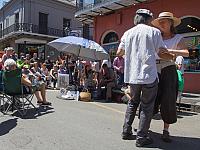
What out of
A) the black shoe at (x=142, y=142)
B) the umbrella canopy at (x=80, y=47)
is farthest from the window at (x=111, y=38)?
the black shoe at (x=142, y=142)

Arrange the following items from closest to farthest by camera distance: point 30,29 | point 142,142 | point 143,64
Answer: point 143,64
point 142,142
point 30,29

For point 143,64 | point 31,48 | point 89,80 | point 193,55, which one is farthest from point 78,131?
A: point 31,48

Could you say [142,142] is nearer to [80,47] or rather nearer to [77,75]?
[80,47]

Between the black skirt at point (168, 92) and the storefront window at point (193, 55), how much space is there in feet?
27.8

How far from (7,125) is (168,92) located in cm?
340

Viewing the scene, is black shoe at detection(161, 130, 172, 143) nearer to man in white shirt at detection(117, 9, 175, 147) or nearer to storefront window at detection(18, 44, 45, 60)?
man in white shirt at detection(117, 9, 175, 147)

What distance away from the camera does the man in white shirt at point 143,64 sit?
5.26 meters

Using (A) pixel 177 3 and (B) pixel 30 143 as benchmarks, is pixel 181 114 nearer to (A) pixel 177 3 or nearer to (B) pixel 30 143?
(B) pixel 30 143

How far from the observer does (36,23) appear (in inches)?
1395

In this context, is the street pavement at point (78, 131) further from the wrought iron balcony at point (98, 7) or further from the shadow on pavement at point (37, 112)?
the wrought iron balcony at point (98, 7)

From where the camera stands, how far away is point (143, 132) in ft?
17.5

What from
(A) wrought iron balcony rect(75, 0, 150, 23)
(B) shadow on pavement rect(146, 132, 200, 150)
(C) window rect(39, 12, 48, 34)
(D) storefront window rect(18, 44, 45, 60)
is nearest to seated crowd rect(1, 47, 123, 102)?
(A) wrought iron balcony rect(75, 0, 150, 23)

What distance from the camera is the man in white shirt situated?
5258mm

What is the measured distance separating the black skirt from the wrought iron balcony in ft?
36.3
